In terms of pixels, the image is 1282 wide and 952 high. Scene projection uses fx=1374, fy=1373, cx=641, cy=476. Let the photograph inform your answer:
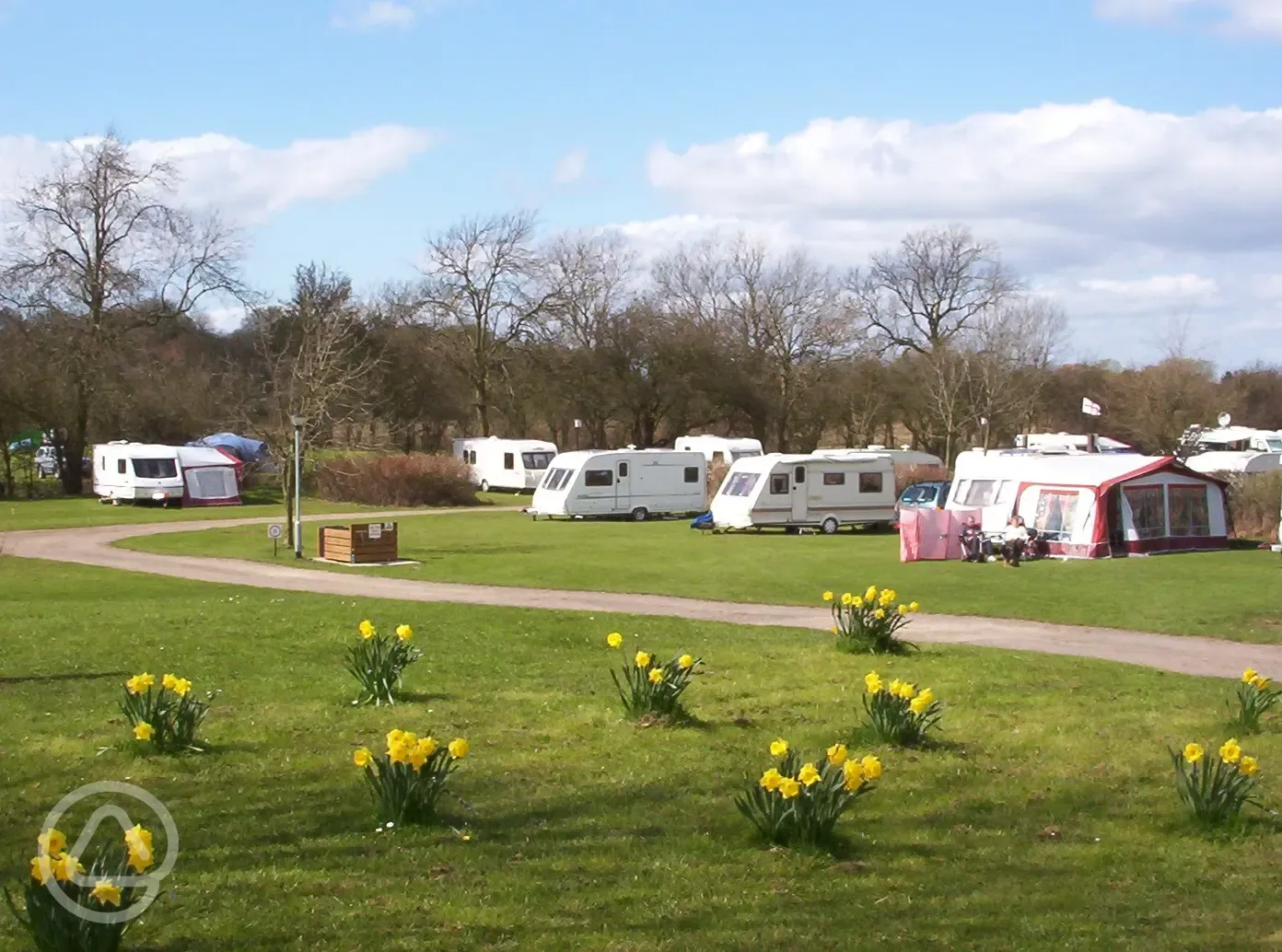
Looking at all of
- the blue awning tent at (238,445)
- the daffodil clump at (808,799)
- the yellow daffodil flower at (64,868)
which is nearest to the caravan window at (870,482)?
the blue awning tent at (238,445)

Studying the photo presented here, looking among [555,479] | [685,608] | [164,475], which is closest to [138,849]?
[685,608]

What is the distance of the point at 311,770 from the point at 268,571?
54.6ft

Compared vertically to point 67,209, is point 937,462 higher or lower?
lower

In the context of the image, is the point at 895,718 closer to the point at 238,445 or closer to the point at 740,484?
the point at 740,484

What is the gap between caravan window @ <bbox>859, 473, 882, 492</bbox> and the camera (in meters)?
36.2

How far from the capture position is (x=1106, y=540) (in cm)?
2798

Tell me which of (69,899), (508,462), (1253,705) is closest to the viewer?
(69,899)

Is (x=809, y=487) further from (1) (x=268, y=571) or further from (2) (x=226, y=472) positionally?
(2) (x=226, y=472)

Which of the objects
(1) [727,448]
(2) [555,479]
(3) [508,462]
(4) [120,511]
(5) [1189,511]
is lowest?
(5) [1189,511]

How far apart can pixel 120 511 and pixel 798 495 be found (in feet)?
65.5

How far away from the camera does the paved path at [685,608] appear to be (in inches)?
573

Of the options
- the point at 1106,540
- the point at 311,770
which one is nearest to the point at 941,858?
the point at 311,770

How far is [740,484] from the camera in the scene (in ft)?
117

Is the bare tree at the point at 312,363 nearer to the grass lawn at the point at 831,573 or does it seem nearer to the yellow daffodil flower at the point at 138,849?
the grass lawn at the point at 831,573
